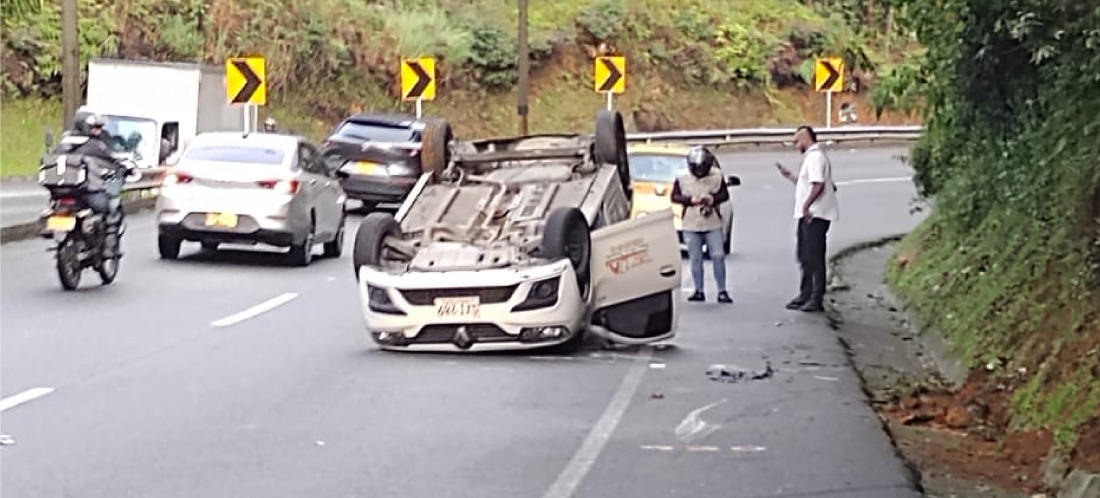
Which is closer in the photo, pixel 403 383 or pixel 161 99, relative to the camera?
pixel 403 383

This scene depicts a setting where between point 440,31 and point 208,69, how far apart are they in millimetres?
15843

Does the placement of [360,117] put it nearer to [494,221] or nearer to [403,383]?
[494,221]

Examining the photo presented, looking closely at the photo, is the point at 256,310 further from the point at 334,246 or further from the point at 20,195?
the point at 20,195

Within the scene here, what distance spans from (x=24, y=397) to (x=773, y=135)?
39985 millimetres

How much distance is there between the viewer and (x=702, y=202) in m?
19.5

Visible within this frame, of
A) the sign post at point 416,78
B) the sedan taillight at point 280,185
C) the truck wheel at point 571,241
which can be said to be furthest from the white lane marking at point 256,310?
the sign post at point 416,78

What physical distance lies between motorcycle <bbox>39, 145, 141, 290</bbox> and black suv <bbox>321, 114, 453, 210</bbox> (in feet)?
34.1

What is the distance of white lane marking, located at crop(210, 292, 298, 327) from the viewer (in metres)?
17.3

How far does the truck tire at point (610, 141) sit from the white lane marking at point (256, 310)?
3.59m

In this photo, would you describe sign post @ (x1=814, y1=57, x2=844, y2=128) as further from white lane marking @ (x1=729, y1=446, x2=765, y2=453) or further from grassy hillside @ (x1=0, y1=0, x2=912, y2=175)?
white lane marking @ (x1=729, y1=446, x2=765, y2=453)

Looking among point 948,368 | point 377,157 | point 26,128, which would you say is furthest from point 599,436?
point 26,128

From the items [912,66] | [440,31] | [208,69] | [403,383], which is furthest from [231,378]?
[440,31]

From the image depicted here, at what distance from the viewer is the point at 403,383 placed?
1384cm

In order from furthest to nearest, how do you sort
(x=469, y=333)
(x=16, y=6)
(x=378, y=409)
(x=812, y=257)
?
(x=16, y=6) → (x=812, y=257) → (x=469, y=333) → (x=378, y=409)
